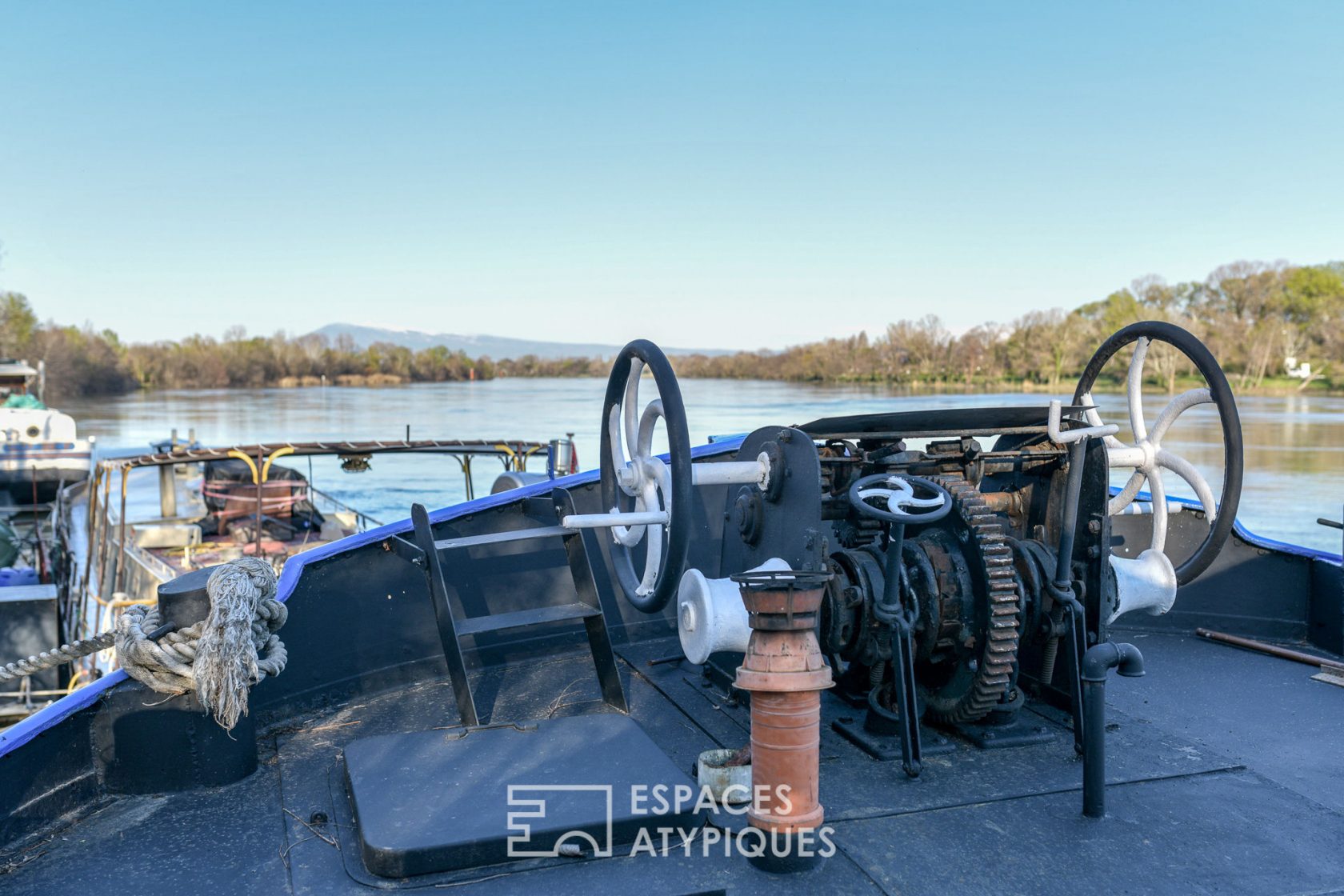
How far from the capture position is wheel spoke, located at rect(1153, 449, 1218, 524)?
12.3 feet

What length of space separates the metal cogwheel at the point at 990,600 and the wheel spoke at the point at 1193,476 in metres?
0.80

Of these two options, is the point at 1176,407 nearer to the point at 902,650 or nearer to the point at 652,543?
the point at 902,650

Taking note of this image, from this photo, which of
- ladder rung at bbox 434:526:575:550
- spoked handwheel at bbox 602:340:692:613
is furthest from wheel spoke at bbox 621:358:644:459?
ladder rung at bbox 434:526:575:550

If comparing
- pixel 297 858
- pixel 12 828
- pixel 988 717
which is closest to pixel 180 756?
pixel 12 828

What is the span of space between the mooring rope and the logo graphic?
38.0 inches

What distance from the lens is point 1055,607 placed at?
11.5 ft

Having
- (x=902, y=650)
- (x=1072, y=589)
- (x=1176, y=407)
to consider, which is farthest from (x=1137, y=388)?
(x=902, y=650)

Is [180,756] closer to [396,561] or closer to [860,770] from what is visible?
[396,561]

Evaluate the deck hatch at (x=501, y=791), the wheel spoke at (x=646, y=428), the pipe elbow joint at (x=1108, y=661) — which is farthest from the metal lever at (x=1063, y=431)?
the deck hatch at (x=501, y=791)

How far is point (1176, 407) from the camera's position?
391 cm

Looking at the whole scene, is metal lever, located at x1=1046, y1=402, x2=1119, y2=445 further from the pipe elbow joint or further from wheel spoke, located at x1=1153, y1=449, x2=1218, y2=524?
the pipe elbow joint

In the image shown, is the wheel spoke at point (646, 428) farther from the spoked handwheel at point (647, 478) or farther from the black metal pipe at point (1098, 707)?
the black metal pipe at point (1098, 707)

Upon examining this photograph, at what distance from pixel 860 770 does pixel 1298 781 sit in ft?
4.76

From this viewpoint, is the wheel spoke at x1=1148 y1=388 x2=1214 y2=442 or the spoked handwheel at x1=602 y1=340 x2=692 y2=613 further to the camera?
the wheel spoke at x1=1148 y1=388 x2=1214 y2=442
